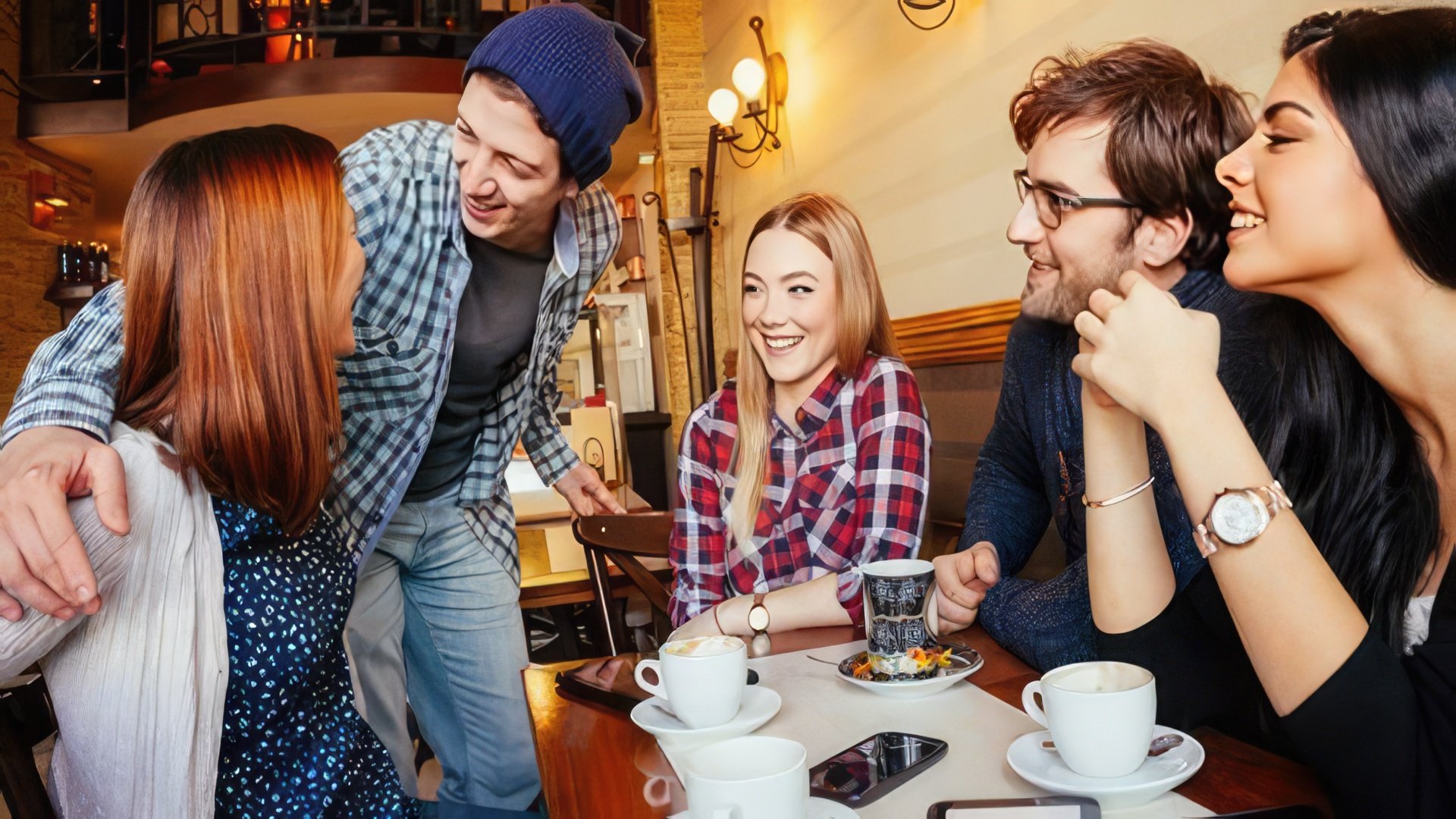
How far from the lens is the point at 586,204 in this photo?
222 cm

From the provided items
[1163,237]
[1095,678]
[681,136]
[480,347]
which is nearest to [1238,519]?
[1095,678]

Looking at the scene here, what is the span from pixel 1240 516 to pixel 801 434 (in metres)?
1.10

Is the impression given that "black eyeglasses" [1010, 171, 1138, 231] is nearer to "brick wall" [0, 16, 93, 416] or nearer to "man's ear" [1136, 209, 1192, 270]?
"man's ear" [1136, 209, 1192, 270]

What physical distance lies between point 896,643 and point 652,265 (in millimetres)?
7216

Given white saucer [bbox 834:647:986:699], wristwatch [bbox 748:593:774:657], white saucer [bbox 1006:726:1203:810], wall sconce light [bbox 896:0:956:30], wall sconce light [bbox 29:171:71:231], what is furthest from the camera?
wall sconce light [bbox 29:171:71:231]

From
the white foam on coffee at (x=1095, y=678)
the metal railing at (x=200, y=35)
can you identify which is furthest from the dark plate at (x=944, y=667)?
the metal railing at (x=200, y=35)

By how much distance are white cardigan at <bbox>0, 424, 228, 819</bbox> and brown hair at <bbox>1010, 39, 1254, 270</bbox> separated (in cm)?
137

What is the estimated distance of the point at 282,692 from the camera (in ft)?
3.84

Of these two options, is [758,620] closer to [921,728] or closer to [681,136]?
[921,728]

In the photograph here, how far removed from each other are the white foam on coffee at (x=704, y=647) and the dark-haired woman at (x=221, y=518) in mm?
464

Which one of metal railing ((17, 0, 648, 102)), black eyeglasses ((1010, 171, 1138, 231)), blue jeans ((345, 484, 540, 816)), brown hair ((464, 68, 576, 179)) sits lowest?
blue jeans ((345, 484, 540, 816))

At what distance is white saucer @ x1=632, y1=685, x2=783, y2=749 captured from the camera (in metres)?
1.01

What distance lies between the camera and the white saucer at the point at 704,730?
101 cm

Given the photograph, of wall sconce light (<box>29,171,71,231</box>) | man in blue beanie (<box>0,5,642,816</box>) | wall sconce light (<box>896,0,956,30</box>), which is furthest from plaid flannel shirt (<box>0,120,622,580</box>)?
wall sconce light (<box>29,171,71,231</box>)
